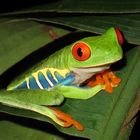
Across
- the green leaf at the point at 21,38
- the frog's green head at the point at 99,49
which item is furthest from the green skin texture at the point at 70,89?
the green leaf at the point at 21,38

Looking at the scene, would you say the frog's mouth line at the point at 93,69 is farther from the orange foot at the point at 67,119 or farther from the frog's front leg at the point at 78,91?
the orange foot at the point at 67,119

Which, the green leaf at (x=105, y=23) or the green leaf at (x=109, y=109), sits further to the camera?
the green leaf at (x=105, y=23)

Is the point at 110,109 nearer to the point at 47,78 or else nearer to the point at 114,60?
the point at 114,60

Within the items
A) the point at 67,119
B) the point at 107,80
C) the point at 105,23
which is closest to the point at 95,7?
the point at 105,23

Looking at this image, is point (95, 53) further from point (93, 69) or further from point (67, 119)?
point (67, 119)

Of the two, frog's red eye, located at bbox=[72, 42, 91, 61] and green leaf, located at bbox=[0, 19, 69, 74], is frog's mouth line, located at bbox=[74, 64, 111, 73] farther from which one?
green leaf, located at bbox=[0, 19, 69, 74]

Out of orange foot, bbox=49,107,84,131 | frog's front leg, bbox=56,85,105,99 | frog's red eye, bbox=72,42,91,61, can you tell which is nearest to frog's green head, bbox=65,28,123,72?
frog's red eye, bbox=72,42,91,61

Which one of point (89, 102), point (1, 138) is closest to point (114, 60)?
point (89, 102)
